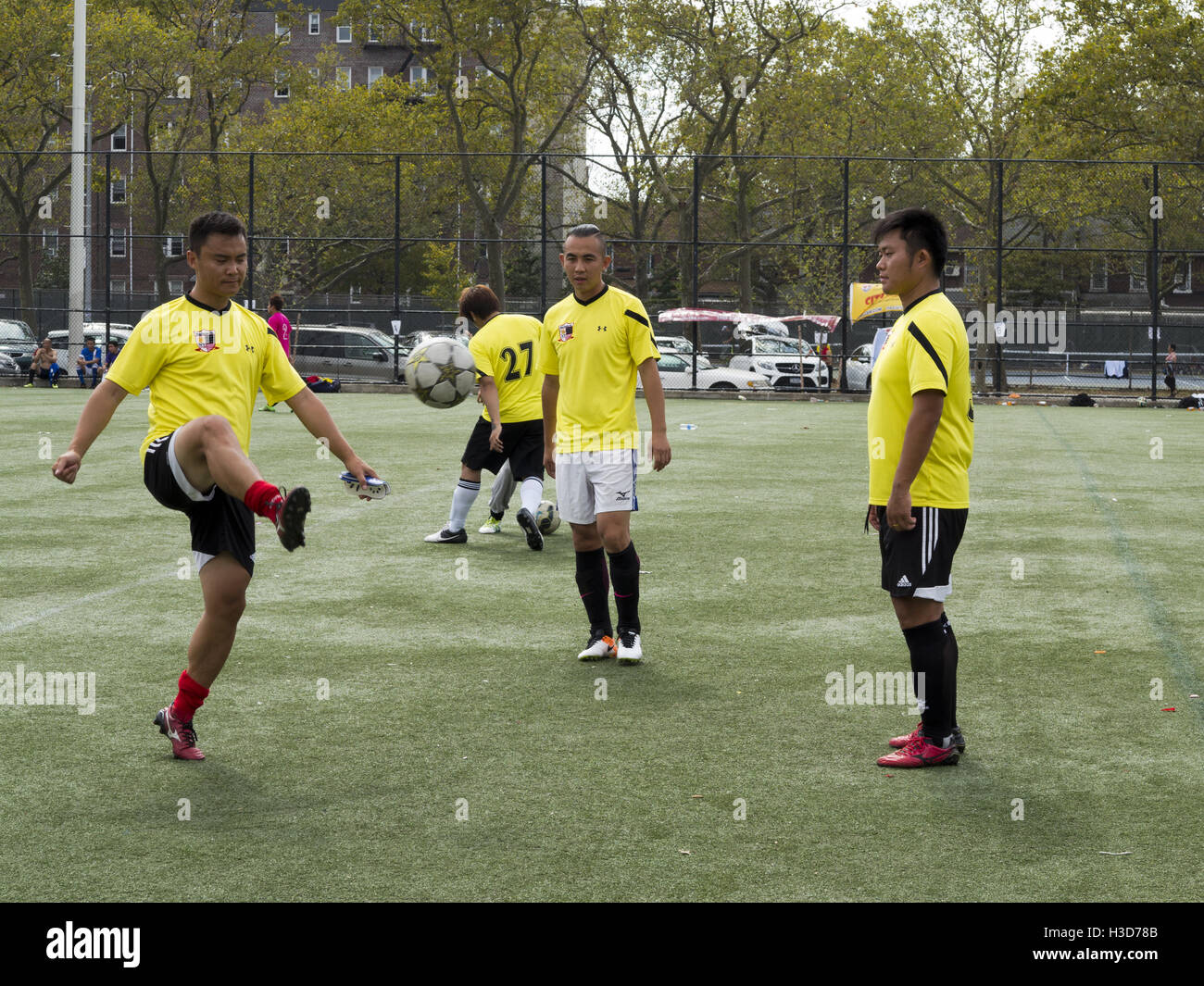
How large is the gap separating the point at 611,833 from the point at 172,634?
3.69 m

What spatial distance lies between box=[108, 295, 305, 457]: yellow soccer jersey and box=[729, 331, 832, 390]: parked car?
98.4 ft

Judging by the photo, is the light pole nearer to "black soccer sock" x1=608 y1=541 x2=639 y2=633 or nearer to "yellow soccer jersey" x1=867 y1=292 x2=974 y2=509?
"black soccer sock" x1=608 y1=541 x2=639 y2=633

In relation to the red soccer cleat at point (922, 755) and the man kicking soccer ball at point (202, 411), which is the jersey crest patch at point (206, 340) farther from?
the red soccer cleat at point (922, 755)

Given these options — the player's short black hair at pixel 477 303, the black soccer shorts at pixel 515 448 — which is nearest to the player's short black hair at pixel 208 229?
the player's short black hair at pixel 477 303

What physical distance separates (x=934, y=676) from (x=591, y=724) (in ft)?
4.63

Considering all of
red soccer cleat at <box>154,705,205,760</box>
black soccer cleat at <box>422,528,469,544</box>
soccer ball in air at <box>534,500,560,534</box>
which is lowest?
red soccer cleat at <box>154,705,205,760</box>

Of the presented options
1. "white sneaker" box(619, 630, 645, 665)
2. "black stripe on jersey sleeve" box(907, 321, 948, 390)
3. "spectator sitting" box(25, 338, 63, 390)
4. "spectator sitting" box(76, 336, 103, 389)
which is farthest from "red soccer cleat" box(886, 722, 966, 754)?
"spectator sitting" box(25, 338, 63, 390)

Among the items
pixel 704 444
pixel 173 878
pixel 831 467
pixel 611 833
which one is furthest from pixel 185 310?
pixel 704 444

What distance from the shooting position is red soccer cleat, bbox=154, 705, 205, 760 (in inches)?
205

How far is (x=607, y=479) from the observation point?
6.66 meters

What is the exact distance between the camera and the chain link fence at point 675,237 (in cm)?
3506
